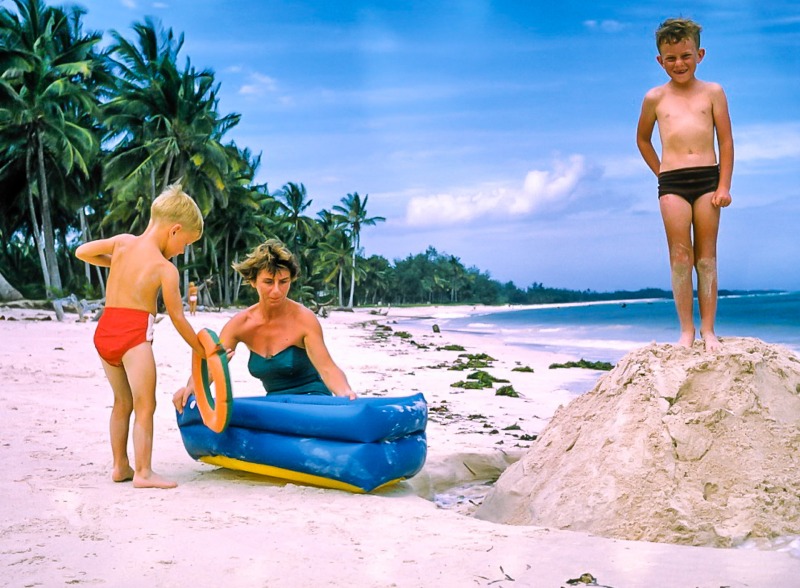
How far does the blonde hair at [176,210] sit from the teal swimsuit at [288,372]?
99 cm

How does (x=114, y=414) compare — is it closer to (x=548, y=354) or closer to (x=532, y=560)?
(x=532, y=560)

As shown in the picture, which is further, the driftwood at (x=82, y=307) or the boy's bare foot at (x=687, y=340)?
the driftwood at (x=82, y=307)

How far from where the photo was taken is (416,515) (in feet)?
11.9

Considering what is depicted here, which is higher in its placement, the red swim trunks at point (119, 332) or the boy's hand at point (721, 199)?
the boy's hand at point (721, 199)

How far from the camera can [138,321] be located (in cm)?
396

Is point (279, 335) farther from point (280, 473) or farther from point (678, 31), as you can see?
point (678, 31)

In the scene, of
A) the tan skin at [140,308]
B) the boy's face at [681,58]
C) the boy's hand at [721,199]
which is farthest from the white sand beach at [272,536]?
the boy's face at [681,58]

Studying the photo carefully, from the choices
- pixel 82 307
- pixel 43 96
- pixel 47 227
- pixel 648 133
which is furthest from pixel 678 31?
pixel 47 227

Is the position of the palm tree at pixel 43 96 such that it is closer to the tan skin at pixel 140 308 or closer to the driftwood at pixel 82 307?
the driftwood at pixel 82 307

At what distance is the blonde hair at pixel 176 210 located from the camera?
405 cm

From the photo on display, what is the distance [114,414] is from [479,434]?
11.5ft

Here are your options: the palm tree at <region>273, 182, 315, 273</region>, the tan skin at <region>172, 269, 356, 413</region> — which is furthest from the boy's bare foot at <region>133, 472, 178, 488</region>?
the palm tree at <region>273, 182, 315, 273</region>

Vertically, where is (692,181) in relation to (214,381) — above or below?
above

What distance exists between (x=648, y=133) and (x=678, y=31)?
627 millimetres
